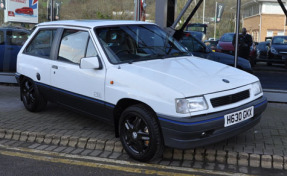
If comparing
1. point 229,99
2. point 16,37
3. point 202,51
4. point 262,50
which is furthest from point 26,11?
point 229,99

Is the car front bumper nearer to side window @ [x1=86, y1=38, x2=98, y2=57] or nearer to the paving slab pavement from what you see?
the paving slab pavement

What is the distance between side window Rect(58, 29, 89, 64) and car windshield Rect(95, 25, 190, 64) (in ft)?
0.98

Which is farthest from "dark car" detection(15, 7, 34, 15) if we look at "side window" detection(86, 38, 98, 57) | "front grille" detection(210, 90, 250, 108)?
"front grille" detection(210, 90, 250, 108)

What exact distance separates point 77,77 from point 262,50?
6.13 m

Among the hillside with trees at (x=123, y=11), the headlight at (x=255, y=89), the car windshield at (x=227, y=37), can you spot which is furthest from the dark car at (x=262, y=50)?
the headlight at (x=255, y=89)

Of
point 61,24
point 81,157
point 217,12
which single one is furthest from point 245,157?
point 217,12

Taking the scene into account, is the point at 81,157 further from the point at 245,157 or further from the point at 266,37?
the point at 266,37

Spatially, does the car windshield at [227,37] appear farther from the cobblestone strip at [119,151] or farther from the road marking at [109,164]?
the road marking at [109,164]

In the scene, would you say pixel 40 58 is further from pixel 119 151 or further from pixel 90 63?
pixel 119 151

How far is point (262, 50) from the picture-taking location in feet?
29.8

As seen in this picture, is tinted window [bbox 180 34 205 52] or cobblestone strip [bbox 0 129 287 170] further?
tinted window [bbox 180 34 205 52]

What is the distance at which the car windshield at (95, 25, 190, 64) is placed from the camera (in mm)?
4477

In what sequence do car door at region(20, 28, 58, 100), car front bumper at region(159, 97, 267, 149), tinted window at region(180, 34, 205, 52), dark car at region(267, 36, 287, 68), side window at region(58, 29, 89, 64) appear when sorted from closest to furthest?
1. car front bumper at region(159, 97, 267, 149)
2. side window at region(58, 29, 89, 64)
3. car door at region(20, 28, 58, 100)
4. tinted window at region(180, 34, 205, 52)
5. dark car at region(267, 36, 287, 68)

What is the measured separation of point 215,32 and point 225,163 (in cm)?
498
